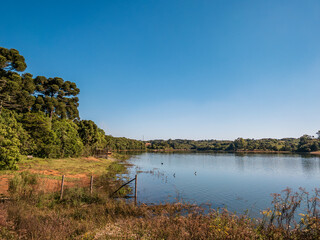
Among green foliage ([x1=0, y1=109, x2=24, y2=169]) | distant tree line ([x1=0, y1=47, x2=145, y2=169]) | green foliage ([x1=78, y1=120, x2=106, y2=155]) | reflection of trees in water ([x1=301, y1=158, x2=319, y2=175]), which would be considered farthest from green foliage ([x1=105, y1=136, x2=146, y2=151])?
green foliage ([x1=0, y1=109, x2=24, y2=169])

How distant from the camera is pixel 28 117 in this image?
39969mm

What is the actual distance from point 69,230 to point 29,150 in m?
39.2

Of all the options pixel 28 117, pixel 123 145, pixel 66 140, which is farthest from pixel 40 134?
pixel 123 145

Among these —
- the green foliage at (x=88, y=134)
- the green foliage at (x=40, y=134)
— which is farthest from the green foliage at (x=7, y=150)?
the green foliage at (x=88, y=134)

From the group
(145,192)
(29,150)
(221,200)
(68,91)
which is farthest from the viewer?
(68,91)

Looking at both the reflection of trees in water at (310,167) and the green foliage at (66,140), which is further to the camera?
the reflection of trees in water at (310,167)

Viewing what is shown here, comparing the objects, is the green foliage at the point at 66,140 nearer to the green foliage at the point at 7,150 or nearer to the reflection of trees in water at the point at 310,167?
the green foliage at the point at 7,150

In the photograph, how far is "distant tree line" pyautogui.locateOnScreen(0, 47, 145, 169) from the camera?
27.5m

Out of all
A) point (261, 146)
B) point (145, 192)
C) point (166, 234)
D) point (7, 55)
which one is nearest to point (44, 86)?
point (7, 55)

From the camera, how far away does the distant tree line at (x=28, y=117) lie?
2745cm

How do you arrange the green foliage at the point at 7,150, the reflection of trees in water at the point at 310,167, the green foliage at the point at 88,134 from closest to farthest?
1. the green foliage at the point at 7,150
2. the reflection of trees in water at the point at 310,167
3. the green foliage at the point at 88,134

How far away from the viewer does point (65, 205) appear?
46.5ft

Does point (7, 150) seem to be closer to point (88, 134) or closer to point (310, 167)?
point (88, 134)

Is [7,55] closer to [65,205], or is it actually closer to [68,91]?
[68,91]
